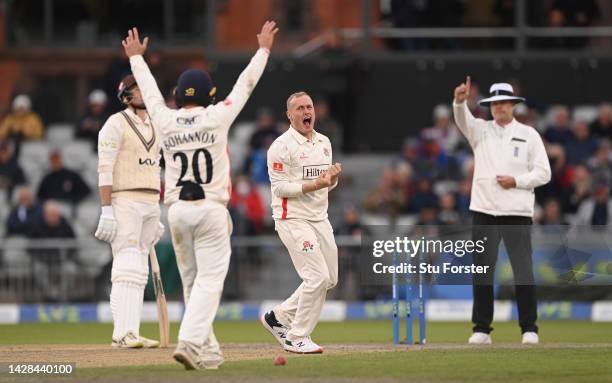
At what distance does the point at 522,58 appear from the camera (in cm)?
2825

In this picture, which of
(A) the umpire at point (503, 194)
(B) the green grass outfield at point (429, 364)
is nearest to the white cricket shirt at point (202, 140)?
(B) the green grass outfield at point (429, 364)

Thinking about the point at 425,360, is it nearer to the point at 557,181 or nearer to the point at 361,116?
the point at 557,181

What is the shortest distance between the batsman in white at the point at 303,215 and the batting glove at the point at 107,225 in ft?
5.56

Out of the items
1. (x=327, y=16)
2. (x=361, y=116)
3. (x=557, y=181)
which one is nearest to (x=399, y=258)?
(x=557, y=181)

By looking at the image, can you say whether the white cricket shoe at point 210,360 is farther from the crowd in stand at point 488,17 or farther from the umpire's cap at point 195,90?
the crowd in stand at point 488,17

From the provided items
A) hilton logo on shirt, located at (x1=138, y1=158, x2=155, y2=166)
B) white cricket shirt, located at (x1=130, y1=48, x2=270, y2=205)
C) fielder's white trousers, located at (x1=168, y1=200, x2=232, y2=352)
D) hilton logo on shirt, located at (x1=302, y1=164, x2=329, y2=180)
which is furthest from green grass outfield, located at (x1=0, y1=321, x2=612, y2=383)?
hilton logo on shirt, located at (x1=138, y1=158, x2=155, y2=166)

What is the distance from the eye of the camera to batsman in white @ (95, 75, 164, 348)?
14992 millimetres

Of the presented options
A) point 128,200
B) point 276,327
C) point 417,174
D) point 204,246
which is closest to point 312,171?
point 276,327

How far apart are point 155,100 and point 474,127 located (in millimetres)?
4410

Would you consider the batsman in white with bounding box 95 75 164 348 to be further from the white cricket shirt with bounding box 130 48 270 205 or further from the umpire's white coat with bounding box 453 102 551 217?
the umpire's white coat with bounding box 453 102 551 217

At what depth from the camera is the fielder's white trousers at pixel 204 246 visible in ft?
40.9

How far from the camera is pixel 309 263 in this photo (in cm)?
1416

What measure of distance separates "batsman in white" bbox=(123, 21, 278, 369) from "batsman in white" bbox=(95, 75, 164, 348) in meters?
2.38

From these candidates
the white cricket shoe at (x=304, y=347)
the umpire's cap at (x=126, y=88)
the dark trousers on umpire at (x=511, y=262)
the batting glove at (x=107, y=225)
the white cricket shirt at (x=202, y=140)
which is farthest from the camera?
the dark trousers on umpire at (x=511, y=262)
